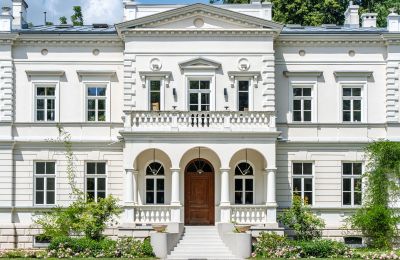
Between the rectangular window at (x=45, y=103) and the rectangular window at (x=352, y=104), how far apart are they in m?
13.5

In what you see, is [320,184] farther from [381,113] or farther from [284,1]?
[284,1]

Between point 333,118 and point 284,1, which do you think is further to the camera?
point 284,1

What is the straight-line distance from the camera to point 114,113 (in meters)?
37.7

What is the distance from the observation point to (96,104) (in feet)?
124

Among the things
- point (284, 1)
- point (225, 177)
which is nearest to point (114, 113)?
point (225, 177)

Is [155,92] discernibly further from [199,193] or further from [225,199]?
[225,199]

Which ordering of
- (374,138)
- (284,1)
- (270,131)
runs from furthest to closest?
1. (284,1)
2. (374,138)
3. (270,131)

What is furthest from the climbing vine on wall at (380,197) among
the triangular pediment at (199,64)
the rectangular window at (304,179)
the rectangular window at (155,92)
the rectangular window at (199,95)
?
the rectangular window at (155,92)

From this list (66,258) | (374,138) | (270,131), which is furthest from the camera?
(374,138)

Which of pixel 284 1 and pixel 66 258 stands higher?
pixel 284 1

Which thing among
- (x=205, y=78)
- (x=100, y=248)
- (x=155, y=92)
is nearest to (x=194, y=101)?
(x=205, y=78)

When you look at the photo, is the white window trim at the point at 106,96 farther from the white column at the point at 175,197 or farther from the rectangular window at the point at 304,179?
the rectangular window at the point at 304,179

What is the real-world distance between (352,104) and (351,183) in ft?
12.1

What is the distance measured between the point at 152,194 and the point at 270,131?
619cm
